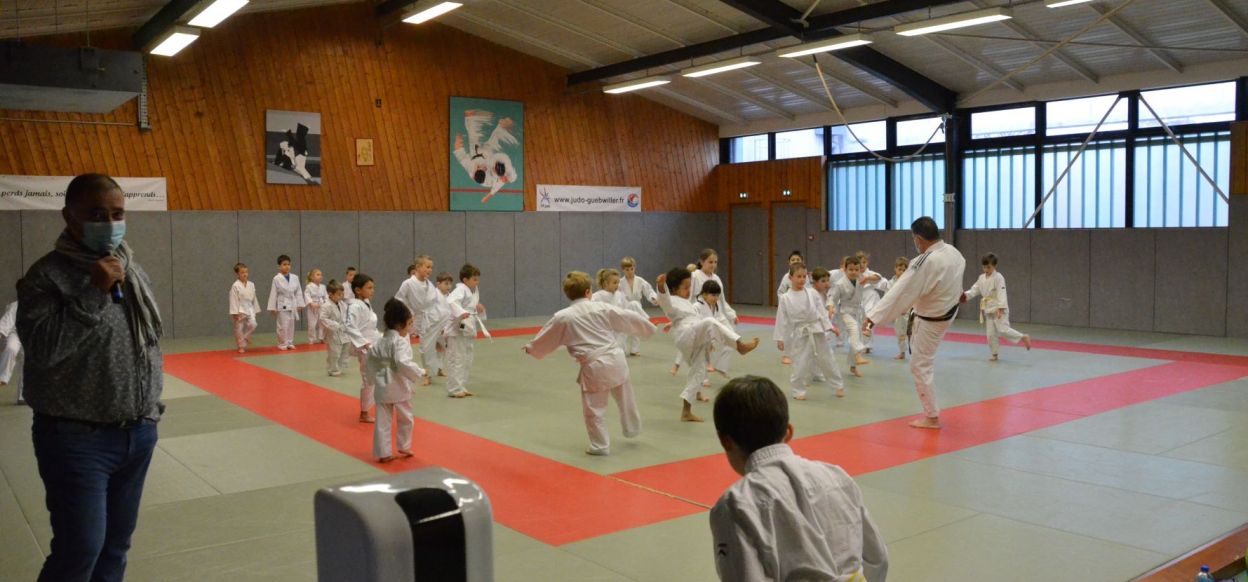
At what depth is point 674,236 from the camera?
2302 cm

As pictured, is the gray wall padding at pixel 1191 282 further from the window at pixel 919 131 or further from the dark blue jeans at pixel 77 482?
the dark blue jeans at pixel 77 482

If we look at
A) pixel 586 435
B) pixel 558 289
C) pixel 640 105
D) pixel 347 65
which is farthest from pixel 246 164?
pixel 586 435

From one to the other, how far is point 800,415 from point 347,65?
12671 mm

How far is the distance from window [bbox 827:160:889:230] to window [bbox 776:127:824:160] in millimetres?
622

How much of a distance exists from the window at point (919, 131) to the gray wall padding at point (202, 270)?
13388mm

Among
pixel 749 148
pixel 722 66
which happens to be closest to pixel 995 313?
pixel 722 66

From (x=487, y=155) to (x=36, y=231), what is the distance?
826 cm

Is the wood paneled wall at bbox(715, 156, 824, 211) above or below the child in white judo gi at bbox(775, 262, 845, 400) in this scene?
above

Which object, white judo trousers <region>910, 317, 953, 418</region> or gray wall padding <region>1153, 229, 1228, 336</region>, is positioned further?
gray wall padding <region>1153, 229, 1228, 336</region>

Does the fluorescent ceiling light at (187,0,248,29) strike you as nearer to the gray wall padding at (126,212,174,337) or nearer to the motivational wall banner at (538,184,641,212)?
the gray wall padding at (126,212,174,337)

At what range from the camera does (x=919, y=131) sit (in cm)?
1962

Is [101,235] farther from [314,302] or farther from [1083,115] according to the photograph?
[1083,115]

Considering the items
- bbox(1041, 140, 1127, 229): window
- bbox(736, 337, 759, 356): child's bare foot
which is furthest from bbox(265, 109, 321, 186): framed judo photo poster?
bbox(1041, 140, 1127, 229): window

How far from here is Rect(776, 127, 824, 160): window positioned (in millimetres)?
21656
